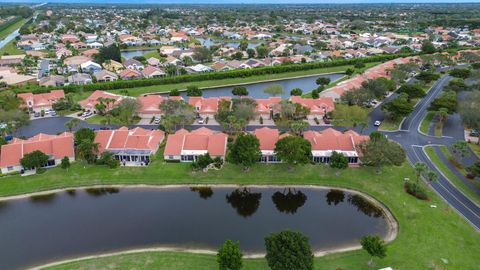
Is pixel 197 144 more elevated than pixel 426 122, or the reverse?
pixel 197 144

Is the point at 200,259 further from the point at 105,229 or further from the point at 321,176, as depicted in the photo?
the point at 321,176

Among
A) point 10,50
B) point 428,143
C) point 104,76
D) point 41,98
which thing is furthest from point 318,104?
point 10,50

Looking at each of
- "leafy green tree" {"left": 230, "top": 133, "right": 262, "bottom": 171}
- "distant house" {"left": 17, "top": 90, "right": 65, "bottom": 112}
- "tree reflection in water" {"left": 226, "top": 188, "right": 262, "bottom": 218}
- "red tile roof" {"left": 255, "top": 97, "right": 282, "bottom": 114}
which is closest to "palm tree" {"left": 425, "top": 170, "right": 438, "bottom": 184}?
"tree reflection in water" {"left": 226, "top": 188, "right": 262, "bottom": 218}

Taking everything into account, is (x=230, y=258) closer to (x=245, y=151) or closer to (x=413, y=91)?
(x=245, y=151)

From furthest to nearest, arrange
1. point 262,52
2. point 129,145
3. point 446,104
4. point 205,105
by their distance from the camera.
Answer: point 262,52
point 205,105
point 446,104
point 129,145

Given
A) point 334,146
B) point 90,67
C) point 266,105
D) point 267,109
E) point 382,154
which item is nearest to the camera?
point 382,154

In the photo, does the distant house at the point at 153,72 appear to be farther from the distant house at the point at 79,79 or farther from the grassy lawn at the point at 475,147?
the grassy lawn at the point at 475,147

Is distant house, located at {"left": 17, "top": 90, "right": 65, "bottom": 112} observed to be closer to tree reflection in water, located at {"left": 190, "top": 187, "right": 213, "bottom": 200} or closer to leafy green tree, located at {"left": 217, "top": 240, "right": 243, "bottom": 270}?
tree reflection in water, located at {"left": 190, "top": 187, "right": 213, "bottom": 200}
